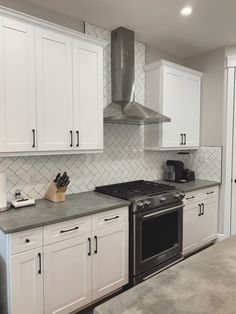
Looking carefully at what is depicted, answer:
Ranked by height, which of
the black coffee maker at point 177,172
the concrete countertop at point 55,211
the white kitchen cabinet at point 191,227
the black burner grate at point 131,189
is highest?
the black coffee maker at point 177,172

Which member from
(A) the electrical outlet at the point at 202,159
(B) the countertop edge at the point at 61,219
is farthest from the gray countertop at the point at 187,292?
(A) the electrical outlet at the point at 202,159

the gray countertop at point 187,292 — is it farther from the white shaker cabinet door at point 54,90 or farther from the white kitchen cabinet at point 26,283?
the white shaker cabinet door at point 54,90

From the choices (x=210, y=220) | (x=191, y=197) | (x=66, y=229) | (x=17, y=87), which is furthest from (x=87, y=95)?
(x=210, y=220)

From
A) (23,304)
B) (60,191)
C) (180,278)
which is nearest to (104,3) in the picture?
(60,191)

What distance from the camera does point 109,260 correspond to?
7.46 feet

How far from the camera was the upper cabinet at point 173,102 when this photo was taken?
126 inches

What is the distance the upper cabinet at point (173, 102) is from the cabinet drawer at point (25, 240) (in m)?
1.96

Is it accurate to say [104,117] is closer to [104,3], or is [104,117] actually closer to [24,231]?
[104,3]

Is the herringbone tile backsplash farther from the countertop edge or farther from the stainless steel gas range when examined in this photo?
the countertop edge

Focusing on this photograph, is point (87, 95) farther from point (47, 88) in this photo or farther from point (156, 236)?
point (156, 236)

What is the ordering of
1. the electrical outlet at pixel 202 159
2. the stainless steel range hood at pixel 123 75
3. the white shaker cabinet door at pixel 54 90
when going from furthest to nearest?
the electrical outlet at pixel 202 159 < the stainless steel range hood at pixel 123 75 < the white shaker cabinet door at pixel 54 90

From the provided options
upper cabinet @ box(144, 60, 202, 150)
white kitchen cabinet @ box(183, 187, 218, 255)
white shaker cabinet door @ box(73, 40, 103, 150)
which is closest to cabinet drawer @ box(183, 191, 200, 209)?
white kitchen cabinet @ box(183, 187, 218, 255)

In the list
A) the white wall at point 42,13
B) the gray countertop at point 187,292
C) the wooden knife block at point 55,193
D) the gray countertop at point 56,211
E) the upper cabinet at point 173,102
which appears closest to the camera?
the gray countertop at point 187,292

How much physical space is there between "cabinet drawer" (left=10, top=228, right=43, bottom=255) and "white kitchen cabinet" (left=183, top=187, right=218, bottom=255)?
189cm
